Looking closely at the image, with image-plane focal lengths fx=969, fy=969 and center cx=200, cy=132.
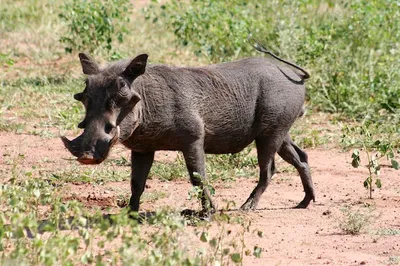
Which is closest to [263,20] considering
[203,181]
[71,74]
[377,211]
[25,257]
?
[71,74]

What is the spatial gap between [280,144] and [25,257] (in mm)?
2996

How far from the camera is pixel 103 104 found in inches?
254

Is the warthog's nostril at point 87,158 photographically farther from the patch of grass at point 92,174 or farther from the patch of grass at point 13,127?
the patch of grass at point 13,127

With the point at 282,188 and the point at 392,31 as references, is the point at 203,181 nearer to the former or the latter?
the point at 282,188

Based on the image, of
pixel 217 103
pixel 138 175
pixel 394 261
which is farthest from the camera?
pixel 217 103

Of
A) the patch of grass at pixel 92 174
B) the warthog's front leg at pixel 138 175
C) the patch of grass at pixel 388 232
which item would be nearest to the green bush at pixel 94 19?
the patch of grass at pixel 92 174

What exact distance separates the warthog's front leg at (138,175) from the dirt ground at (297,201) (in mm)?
291

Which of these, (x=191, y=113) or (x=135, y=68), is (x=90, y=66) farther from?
(x=191, y=113)

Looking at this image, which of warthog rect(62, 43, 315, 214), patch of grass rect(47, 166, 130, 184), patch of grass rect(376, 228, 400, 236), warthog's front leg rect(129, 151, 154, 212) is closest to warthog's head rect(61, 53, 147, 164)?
warthog rect(62, 43, 315, 214)

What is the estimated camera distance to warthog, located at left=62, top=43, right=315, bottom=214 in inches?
255

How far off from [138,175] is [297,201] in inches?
58.9

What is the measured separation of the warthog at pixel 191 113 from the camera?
6488mm

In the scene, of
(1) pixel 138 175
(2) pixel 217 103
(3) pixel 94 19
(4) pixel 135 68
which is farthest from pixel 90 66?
(3) pixel 94 19

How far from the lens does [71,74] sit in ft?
38.6
